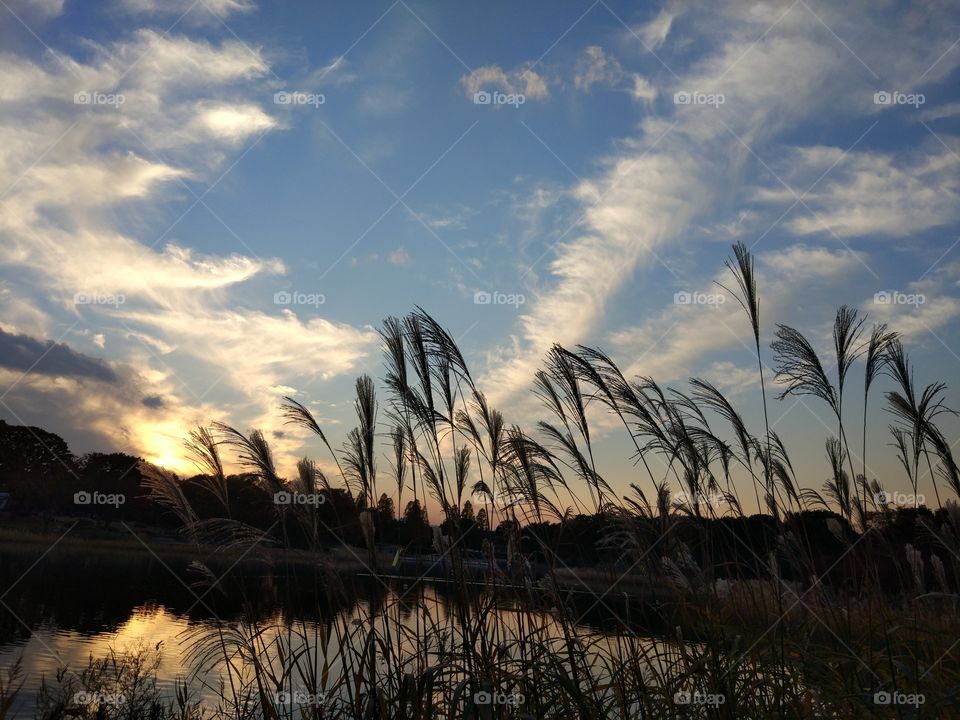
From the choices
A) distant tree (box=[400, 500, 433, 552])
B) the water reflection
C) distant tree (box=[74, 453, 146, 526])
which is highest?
distant tree (box=[74, 453, 146, 526])

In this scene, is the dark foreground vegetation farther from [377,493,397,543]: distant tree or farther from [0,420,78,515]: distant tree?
[0,420,78,515]: distant tree

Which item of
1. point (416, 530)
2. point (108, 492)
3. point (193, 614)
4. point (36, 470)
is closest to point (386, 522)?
point (416, 530)

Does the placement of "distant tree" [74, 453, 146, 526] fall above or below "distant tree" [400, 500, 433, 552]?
above

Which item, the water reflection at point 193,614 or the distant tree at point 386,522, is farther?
the distant tree at point 386,522

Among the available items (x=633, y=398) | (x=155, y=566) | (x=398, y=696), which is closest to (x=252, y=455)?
(x=398, y=696)

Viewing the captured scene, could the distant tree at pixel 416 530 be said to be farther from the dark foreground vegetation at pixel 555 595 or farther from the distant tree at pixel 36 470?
the distant tree at pixel 36 470

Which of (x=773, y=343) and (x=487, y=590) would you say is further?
(x=773, y=343)

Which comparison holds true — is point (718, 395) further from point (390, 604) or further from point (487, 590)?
point (390, 604)

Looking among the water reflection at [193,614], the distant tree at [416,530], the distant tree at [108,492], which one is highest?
the distant tree at [108,492]

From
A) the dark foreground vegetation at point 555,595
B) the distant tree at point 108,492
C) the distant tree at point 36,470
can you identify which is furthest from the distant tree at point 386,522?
the distant tree at point 36,470

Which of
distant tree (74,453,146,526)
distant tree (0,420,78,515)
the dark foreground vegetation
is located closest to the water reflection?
the dark foreground vegetation

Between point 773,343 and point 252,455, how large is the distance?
12.8 ft

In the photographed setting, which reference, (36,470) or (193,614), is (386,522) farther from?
(36,470)

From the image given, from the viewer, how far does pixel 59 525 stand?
51.6 meters
